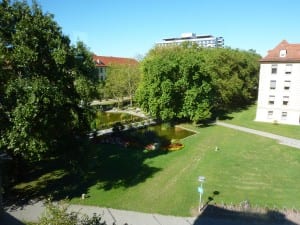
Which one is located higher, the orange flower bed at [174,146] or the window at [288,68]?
the window at [288,68]

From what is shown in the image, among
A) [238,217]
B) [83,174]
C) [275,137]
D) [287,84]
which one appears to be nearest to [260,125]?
[275,137]

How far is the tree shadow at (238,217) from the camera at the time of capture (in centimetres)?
1808

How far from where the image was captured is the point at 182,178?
24766 mm

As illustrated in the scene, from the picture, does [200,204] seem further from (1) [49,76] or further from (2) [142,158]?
(1) [49,76]

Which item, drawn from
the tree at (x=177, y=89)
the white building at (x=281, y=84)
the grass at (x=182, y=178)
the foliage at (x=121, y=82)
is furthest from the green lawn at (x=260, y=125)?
the foliage at (x=121, y=82)

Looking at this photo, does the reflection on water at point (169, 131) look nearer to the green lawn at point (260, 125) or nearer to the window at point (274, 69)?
the green lawn at point (260, 125)

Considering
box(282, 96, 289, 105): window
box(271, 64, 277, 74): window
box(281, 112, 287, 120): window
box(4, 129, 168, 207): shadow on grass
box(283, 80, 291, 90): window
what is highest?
box(271, 64, 277, 74): window

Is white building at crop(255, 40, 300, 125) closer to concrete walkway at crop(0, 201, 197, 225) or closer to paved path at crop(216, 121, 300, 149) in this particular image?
paved path at crop(216, 121, 300, 149)

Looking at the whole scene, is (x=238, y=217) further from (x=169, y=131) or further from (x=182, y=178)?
(x=169, y=131)

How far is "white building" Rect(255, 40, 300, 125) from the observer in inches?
1788

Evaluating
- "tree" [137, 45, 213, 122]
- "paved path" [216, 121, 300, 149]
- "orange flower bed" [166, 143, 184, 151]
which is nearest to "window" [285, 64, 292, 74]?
"paved path" [216, 121, 300, 149]

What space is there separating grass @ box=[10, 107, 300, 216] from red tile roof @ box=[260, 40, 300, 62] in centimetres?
1708

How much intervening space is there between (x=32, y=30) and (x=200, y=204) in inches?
617

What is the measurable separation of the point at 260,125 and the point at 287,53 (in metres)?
12.1
